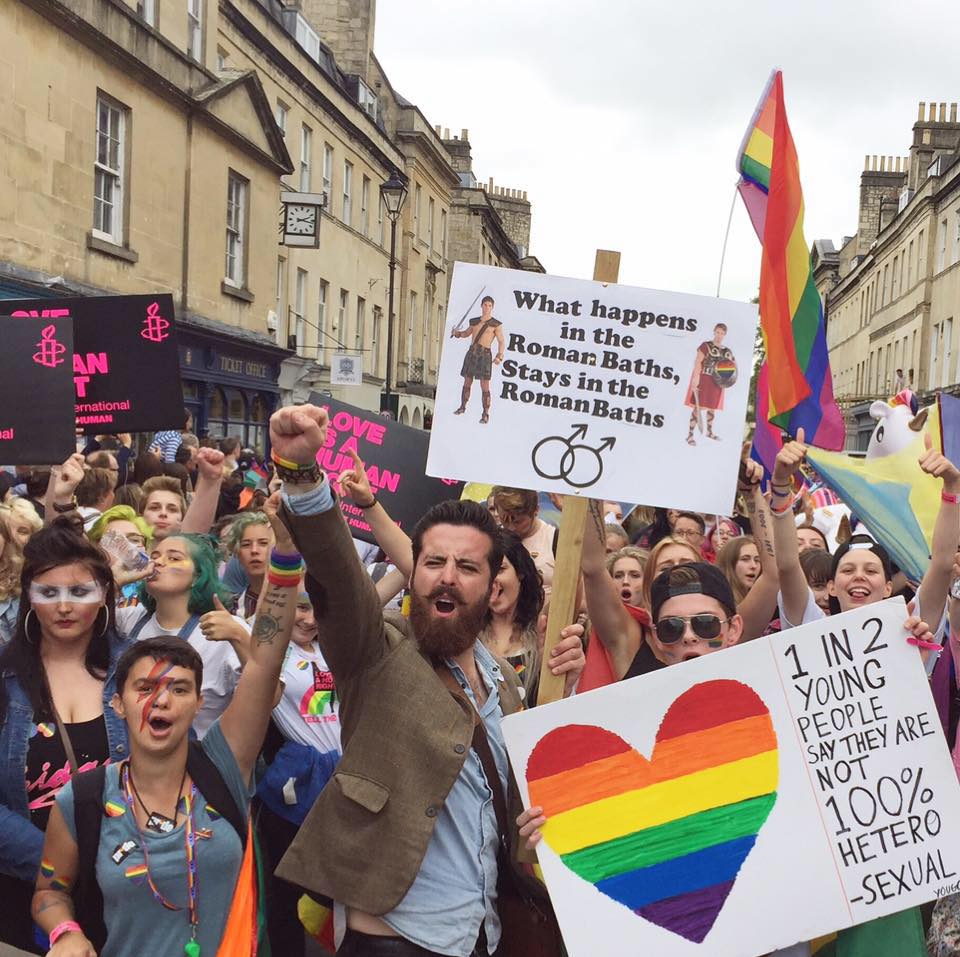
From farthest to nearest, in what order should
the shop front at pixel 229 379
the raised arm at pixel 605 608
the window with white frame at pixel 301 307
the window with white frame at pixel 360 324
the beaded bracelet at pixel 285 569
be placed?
1. the window with white frame at pixel 360 324
2. the window with white frame at pixel 301 307
3. the shop front at pixel 229 379
4. the raised arm at pixel 605 608
5. the beaded bracelet at pixel 285 569

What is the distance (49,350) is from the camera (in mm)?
5301

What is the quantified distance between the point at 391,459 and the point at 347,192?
25360 mm

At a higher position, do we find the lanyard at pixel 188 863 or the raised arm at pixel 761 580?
the raised arm at pixel 761 580

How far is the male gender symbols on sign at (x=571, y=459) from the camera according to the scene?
3242 millimetres

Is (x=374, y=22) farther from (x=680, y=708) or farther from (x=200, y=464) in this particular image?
(x=680, y=708)

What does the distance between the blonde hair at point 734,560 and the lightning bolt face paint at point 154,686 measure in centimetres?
322

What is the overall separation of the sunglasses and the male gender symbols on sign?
1.42ft

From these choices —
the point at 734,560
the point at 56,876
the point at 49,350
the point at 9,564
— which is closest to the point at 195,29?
the point at 49,350

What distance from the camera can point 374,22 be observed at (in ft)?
112

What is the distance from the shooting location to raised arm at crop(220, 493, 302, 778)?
3.00m

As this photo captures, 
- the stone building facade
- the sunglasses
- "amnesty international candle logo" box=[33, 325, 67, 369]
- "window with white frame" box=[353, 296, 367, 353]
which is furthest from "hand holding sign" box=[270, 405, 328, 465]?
the stone building facade


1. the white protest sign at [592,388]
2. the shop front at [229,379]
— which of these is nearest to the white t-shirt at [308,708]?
the white protest sign at [592,388]

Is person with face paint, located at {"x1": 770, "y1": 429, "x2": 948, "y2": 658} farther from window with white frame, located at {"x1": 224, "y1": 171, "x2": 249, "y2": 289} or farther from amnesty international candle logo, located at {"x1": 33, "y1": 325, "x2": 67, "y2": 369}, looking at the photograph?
window with white frame, located at {"x1": 224, "y1": 171, "x2": 249, "y2": 289}

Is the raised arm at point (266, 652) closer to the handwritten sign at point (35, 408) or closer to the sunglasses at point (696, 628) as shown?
the sunglasses at point (696, 628)
